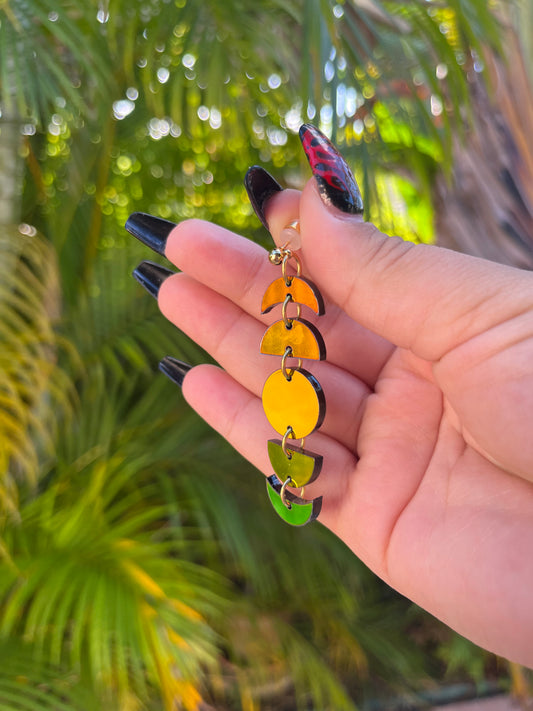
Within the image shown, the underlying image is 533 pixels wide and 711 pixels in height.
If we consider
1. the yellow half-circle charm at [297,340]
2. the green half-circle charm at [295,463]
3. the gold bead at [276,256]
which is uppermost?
the gold bead at [276,256]

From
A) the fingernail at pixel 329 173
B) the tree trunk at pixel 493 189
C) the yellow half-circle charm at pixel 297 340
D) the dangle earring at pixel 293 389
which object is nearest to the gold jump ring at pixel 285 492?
the dangle earring at pixel 293 389

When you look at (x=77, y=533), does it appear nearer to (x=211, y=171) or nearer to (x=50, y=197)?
(x=50, y=197)

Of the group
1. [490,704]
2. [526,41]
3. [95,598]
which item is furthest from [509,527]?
[490,704]

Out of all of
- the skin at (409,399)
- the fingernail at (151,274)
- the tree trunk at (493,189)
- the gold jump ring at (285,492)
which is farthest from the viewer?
the tree trunk at (493,189)

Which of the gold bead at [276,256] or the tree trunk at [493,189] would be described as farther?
the tree trunk at [493,189]

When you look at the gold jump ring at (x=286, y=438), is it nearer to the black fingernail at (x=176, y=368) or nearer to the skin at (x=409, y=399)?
the skin at (x=409, y=399)

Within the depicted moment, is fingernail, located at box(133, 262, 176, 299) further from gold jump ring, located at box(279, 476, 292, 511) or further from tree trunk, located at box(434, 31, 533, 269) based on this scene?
tree trunk, located at box(434, 31, 533, 269)

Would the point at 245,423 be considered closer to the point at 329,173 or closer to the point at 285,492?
the point at 285,492

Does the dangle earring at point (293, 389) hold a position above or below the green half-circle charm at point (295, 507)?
above
